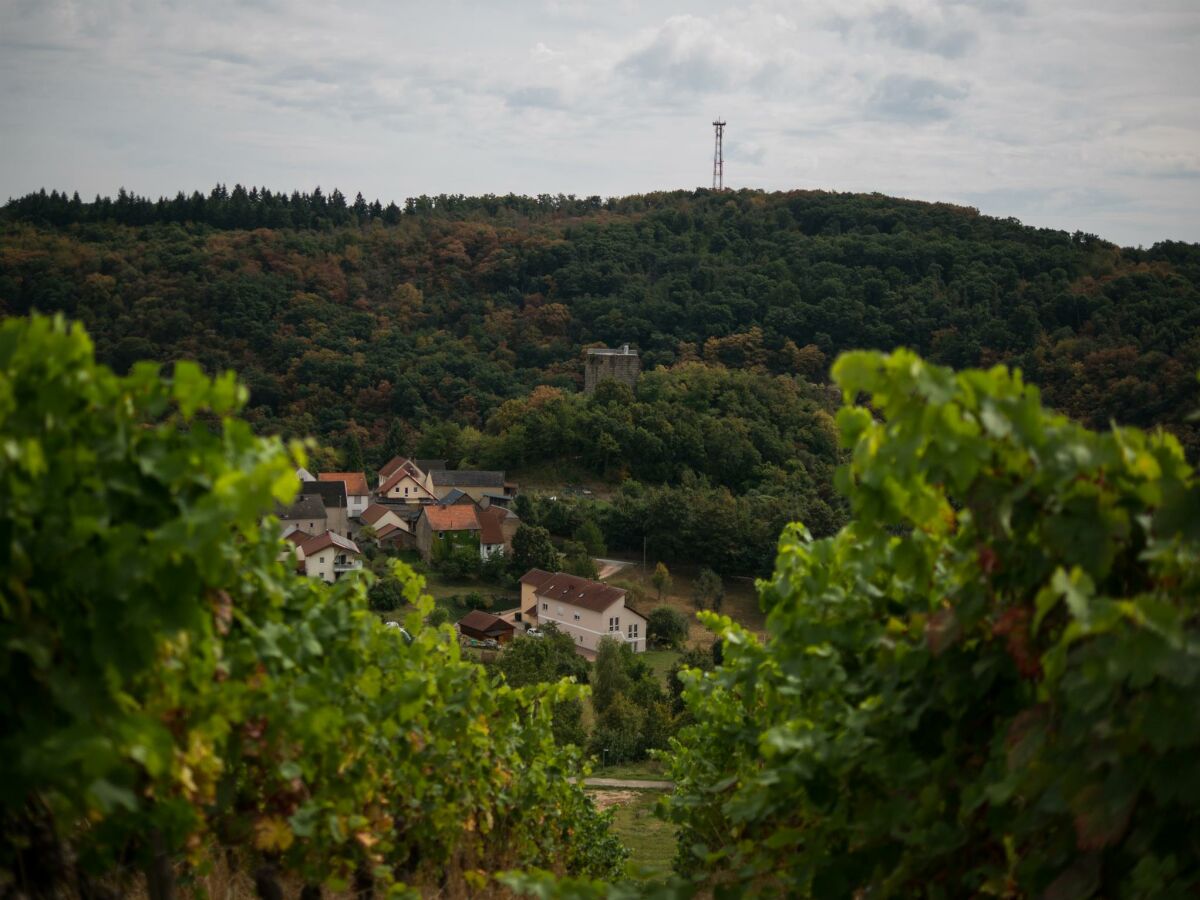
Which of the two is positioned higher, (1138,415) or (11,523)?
(11,523)

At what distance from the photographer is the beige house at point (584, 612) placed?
35.8 meters

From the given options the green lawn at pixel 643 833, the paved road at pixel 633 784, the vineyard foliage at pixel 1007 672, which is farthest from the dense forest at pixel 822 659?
the paved road at pixel 633 784

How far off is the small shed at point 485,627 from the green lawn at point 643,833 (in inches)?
531

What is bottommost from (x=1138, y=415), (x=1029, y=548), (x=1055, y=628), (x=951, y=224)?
(x=1138, y=415)

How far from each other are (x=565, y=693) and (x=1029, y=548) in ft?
17.4

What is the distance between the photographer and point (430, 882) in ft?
18.8

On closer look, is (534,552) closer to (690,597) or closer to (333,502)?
(690,597)

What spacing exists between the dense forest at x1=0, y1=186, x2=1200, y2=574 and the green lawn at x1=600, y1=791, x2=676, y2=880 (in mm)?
22995

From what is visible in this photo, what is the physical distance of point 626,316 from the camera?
77.4 metres

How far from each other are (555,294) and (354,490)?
3269 cm

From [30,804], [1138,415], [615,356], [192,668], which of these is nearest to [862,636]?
[192,668]

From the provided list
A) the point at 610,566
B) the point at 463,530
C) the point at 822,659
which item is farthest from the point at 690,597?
the point at 822,659

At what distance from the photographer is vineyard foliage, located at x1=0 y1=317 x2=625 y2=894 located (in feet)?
7.99

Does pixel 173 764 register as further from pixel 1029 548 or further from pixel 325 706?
pixel 1029 548
